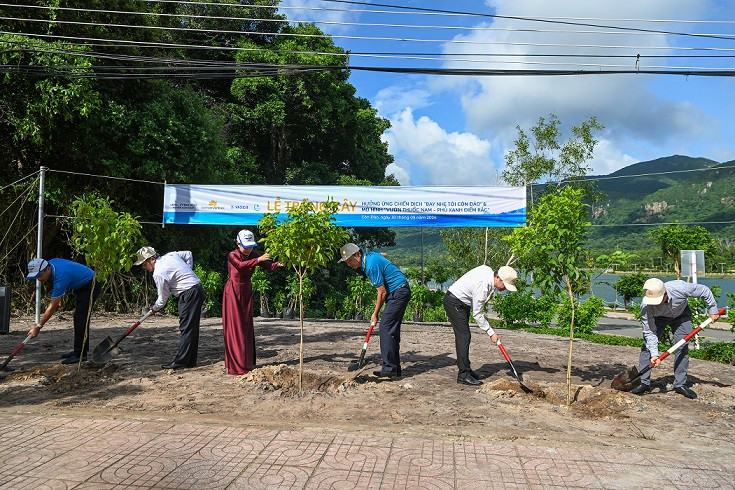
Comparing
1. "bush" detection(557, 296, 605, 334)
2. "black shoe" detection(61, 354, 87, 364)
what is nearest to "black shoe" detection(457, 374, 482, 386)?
"black shoe" detection(61, 354, 87, 364)

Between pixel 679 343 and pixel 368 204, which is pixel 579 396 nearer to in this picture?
pixel 679 343

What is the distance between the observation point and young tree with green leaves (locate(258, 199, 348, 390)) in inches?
260

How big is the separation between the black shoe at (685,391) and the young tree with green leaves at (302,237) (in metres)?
4.63

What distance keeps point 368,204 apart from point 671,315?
704cm

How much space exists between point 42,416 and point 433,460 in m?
3.95

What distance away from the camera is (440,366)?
848 centimetres

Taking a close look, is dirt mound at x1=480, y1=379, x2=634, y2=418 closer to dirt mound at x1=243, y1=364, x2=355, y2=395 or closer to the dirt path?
the dirt path

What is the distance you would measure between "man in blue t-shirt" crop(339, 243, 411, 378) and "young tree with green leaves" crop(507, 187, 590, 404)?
1608mm

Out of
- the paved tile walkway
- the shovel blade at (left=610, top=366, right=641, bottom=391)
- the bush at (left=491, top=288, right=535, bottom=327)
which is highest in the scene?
the bush at (left=491, top=288, right=535, bottom=327)

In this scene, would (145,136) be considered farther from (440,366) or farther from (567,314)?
(567,314)

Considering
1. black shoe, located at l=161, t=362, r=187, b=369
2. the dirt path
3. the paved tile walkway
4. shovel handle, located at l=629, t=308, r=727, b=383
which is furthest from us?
black shoe, located at l=161, t=362, r=187, b=369

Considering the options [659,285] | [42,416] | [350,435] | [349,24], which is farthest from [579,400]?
[349,24]

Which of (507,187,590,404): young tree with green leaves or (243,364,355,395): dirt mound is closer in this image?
(507,187,590,404): young tree with green leaves

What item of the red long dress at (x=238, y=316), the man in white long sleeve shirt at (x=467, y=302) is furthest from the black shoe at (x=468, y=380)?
the red long dress at (x=238, y=316)
